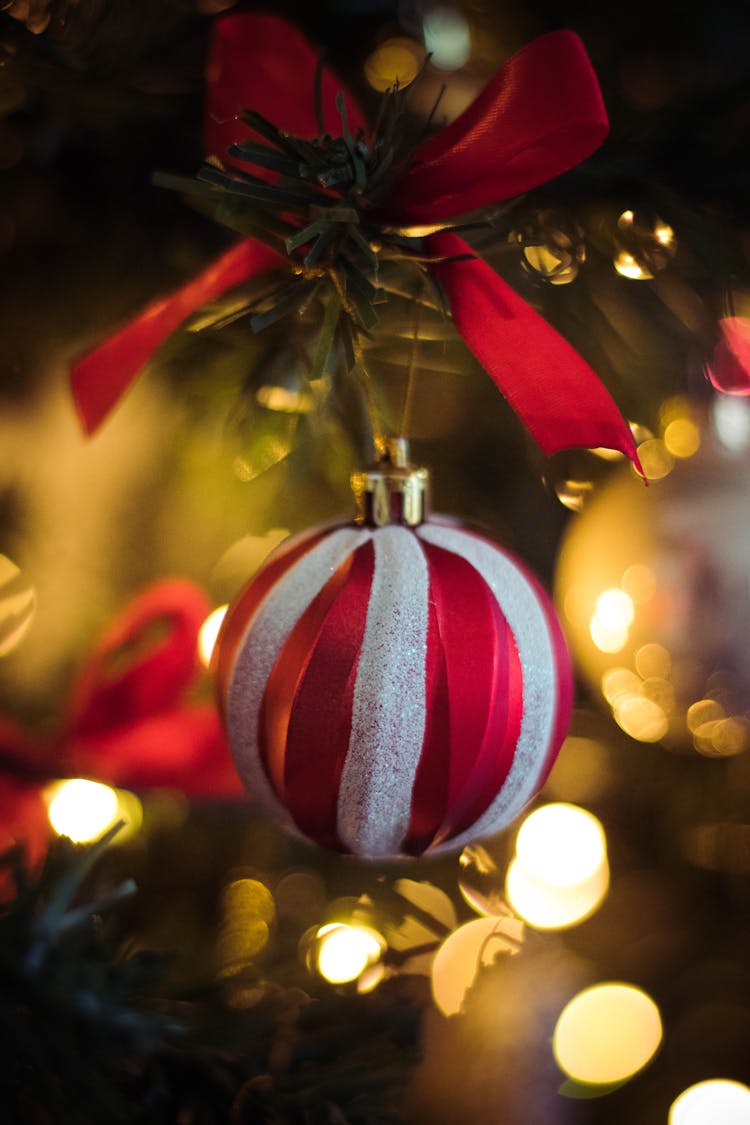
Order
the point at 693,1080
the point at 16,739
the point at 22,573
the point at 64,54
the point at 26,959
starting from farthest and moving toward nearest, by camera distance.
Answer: the point at 693,1080, the point at 22,573, the point at 16,739, the point at 64,54, the point at 26,959

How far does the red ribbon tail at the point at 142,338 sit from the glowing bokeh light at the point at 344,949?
387 millimetres

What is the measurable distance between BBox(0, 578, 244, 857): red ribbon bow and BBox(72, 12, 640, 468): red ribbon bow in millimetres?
226

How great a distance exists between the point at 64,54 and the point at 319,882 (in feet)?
2.18

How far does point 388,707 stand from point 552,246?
1.01ft

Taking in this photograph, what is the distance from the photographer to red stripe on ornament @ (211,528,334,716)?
450 millimetres

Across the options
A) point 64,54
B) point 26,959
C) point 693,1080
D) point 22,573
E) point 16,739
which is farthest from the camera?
point 693,1080

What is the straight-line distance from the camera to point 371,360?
677 millimetres

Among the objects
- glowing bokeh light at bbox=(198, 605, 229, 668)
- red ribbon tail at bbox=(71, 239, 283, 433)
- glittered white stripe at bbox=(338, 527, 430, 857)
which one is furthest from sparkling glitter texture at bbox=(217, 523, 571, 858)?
glowing bokeh light at bbox=(198, 605, 229, 668)

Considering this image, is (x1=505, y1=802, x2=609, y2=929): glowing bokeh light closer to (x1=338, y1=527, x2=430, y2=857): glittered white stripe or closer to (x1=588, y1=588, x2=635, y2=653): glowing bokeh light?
(x1=588, y1=588, x2=635, y2=653): glowing bokeh light

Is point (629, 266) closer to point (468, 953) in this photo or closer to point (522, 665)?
point (522, 665)

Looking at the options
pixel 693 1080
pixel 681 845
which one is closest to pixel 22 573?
pixel 681 845

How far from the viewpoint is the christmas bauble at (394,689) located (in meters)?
0.41

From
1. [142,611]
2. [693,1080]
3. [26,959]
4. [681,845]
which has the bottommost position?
[693,1080]

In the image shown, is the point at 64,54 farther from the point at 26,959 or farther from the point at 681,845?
the point at 681,845
